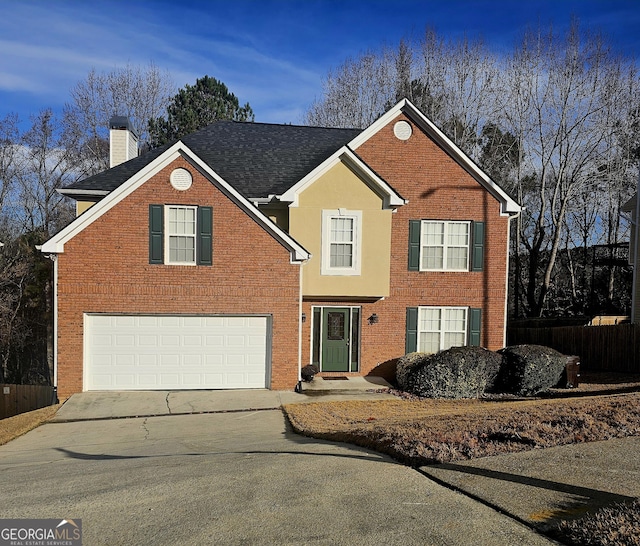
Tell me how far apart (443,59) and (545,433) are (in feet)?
107

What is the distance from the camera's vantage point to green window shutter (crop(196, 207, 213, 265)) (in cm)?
1502

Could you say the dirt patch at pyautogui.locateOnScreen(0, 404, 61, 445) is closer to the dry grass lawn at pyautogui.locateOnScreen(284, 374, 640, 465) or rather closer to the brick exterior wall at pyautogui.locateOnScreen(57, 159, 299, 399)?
the brick exterior wall at pyautogui.locateOnScreen(57, 159, 299, 399)

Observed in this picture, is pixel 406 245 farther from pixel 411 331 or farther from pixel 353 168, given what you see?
pixel 353 168

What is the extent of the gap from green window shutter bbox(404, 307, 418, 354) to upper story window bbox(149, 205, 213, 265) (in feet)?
21.8

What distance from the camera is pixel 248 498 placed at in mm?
5648

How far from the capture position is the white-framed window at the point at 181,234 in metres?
15.0

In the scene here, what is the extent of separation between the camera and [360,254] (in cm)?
1641

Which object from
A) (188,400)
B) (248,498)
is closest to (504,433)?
(248,498)

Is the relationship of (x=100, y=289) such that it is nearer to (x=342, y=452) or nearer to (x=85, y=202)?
(x=85, y=202)

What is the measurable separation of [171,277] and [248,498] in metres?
10.1

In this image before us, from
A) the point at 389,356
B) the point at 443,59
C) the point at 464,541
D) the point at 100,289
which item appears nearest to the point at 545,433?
the point at 464,541

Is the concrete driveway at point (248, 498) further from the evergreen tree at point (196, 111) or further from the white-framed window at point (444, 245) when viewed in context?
the evergreen tree at point (196, 111)

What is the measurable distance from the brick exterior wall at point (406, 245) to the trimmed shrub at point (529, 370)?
7.35 ft

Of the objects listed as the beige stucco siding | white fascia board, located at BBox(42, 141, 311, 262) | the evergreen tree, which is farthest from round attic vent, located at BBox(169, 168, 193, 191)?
the evergreen tree
